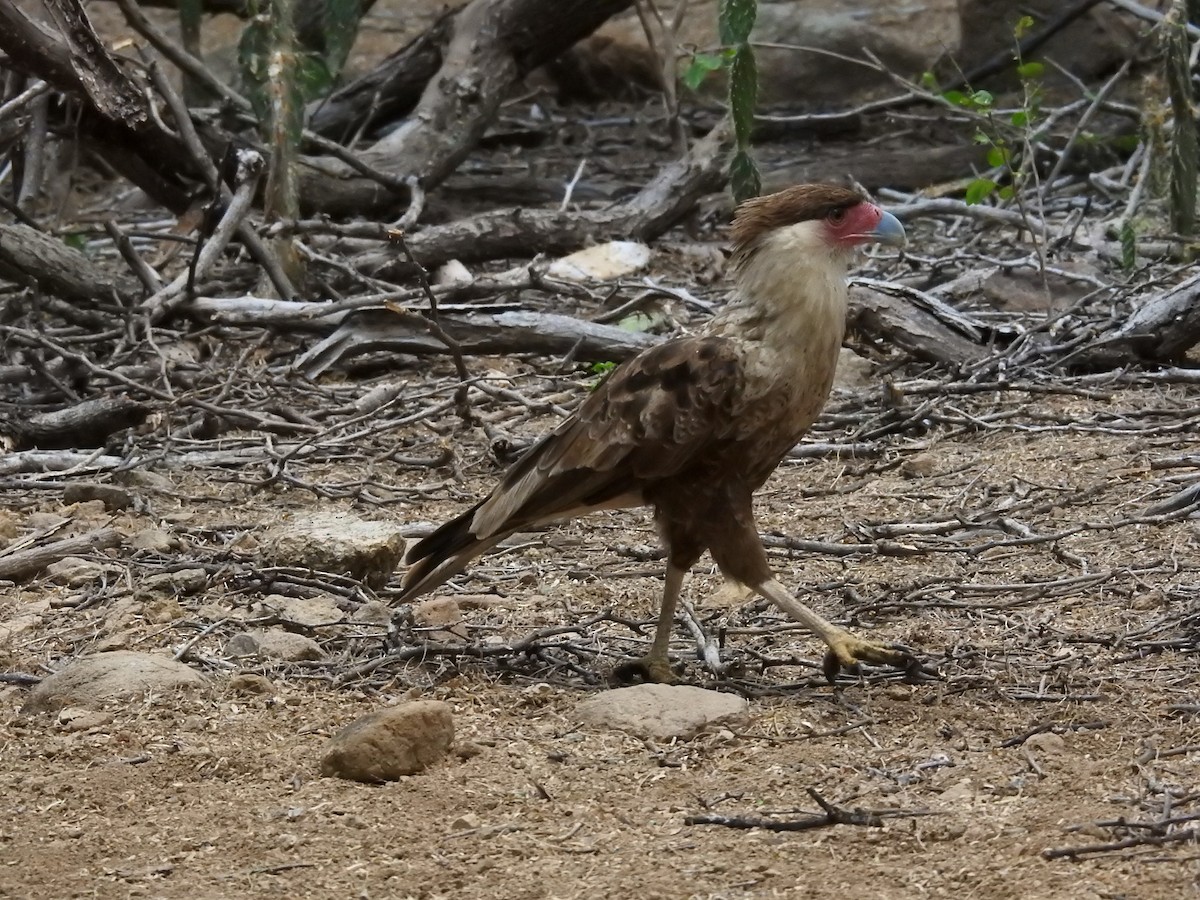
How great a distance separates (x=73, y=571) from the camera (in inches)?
189

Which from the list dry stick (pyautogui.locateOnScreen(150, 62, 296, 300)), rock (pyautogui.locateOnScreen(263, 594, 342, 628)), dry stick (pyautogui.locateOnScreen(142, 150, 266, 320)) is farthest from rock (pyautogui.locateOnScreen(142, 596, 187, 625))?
dry stick (pyautogui.locateOnScreen(150, 62, 296, 300))

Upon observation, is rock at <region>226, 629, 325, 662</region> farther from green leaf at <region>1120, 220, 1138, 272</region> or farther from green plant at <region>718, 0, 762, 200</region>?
green leaf at <region>1120, 220, 1138, 272</region>

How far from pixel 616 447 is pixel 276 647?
3.58ft

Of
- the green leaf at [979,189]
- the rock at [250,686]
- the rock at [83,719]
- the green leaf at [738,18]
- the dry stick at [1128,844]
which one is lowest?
the rock at [250,686]

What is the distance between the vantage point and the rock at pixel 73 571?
15.6 ft

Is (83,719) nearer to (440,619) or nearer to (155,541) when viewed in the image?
(440,619)

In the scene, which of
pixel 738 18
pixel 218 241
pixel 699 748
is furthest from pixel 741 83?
pixel 699 748

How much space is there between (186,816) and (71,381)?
384cm

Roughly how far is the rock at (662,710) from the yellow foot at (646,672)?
0.26 m

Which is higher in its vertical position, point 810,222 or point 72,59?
point 72,59

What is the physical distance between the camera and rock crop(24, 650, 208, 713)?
3752 millimetres

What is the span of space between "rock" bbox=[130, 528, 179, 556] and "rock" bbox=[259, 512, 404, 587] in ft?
1.32

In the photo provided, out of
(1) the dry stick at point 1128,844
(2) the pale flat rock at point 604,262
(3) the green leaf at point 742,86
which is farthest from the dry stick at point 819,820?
(2) the pale flat rock at point 604,262

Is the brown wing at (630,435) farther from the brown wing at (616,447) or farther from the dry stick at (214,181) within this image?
the dry stick at (214,181)
